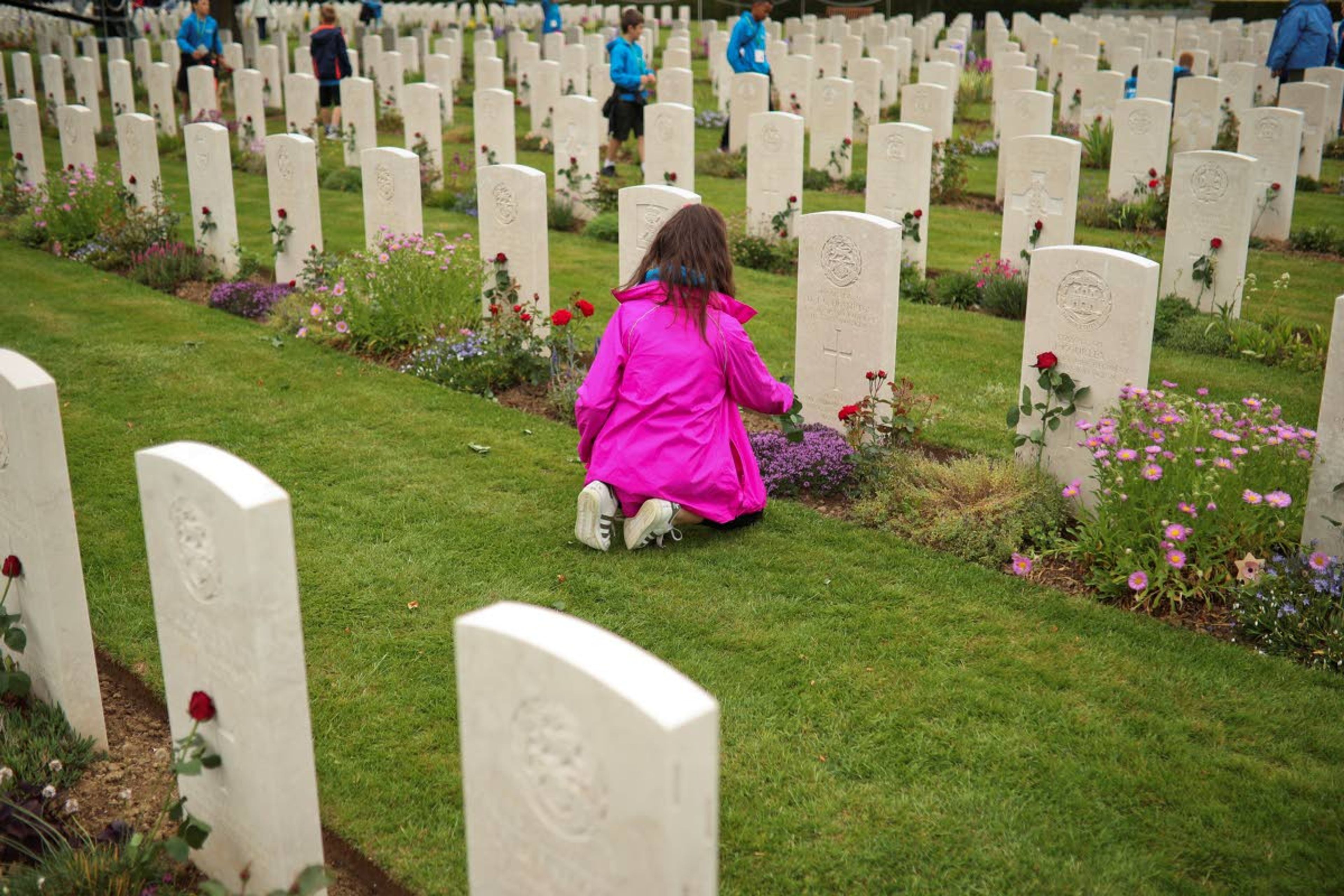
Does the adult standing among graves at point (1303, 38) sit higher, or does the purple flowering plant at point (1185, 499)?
the adult standing among graves at point (1303, 38)

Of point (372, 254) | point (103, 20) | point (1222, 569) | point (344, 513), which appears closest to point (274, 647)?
point (344, 513)

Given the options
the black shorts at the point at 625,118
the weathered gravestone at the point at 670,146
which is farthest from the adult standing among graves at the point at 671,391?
the black shorts at the point at 625,118

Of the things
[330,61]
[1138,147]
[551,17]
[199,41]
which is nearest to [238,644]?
[1138,147]

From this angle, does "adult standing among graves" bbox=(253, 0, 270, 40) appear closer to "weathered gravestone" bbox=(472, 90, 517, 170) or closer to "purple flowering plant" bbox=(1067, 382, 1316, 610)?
"weathered gravestone" bbox=(472, 90, 517, 170)

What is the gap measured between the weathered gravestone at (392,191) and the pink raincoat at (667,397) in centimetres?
360

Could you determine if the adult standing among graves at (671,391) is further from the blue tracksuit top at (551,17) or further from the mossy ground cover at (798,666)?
the blue tracksuit top at (551,17)

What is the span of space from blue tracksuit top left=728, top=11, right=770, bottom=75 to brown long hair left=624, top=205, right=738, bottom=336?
31.8 feet

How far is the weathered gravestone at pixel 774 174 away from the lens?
9842 mm

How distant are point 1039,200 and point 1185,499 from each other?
463 centimetres

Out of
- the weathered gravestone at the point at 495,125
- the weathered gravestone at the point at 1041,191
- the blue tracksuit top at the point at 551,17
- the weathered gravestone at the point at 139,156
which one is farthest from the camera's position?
the blue tracksuit top at the point at 551,17

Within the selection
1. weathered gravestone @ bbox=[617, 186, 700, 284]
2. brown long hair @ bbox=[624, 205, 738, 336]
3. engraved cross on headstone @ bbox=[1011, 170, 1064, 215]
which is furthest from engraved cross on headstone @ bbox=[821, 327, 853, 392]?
engraved cross on headstone @ bbox=[1011, 170, 1064, 215]

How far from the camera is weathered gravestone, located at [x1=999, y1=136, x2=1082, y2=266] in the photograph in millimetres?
8703

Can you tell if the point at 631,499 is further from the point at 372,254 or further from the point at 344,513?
the point at 372,254

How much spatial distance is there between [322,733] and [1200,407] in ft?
11.8
